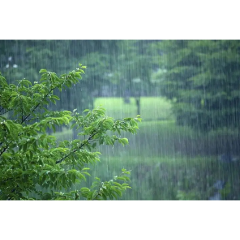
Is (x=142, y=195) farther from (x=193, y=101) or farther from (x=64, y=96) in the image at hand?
(x=64, y=96)

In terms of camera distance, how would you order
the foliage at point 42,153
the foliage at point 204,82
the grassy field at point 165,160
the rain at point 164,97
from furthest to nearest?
the foliage at point 204,82 → the rain at point 164,97 → the grassy field at point 165,160 → the foliage at point 42,153

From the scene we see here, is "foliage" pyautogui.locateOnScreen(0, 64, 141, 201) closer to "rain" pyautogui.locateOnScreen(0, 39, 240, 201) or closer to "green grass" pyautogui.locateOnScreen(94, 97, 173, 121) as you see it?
"rain" pyautogui.locateOnScreen(0, 39, 240, 201)

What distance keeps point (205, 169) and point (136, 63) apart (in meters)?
5.69

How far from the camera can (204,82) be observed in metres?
12.9

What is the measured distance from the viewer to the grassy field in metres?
11.4

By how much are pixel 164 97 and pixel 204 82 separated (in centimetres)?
245

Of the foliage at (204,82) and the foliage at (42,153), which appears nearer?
the foliage at (42,153)

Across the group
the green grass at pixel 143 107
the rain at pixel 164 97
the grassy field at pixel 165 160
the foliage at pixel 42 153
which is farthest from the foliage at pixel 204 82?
the foliage at pixel 42 153

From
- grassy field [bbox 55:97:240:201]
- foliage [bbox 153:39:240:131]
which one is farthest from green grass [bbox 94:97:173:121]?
foliage [bbox 153:39:240:131]

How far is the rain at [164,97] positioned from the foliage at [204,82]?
37 mm

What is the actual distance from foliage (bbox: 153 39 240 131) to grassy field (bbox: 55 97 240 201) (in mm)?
727

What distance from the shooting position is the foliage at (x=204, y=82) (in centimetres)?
1249

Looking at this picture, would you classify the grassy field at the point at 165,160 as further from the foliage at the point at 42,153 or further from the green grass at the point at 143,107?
the foliage at the point at 42,153

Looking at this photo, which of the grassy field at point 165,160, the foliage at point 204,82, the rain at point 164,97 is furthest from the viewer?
the foliage at point 204,82
